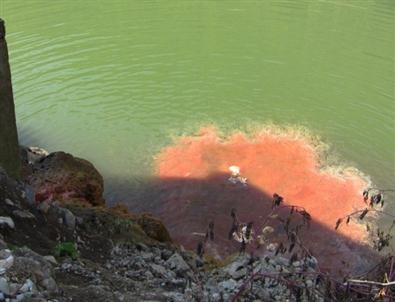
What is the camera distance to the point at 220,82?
1198cm

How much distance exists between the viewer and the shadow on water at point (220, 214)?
730 cm

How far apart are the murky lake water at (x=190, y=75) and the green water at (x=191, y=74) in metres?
0.03

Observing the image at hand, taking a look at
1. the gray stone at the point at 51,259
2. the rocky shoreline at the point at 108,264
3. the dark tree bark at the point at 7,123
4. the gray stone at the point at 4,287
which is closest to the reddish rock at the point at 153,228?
the rocky shoreline at the point at 108,264

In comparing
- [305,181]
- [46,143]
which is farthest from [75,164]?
[305,181]

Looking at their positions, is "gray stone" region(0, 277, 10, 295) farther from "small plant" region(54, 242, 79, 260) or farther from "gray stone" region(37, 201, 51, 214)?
"gray stone" region(37, 201, 51, 214)

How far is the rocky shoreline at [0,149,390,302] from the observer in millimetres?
3275

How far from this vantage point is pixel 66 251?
4.25 metres

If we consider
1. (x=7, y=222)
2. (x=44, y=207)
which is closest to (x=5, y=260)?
(x=7, y=222)

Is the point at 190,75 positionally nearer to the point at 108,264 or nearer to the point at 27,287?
the point at 108,264

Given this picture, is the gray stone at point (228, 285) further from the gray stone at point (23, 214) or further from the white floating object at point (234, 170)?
the white floating object at point (234, 170)

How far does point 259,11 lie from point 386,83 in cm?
557

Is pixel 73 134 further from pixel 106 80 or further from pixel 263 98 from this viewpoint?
pixel 263 98

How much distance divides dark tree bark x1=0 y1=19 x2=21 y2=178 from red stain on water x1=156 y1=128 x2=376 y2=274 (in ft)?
9.79

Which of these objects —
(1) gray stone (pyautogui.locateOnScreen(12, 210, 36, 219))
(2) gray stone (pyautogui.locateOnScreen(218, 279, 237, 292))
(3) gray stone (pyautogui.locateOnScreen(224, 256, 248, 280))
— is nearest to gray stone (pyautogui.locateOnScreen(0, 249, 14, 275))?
(1) gray stone (pyautogui.locateOnScreen(12, 210, 36, 219))
